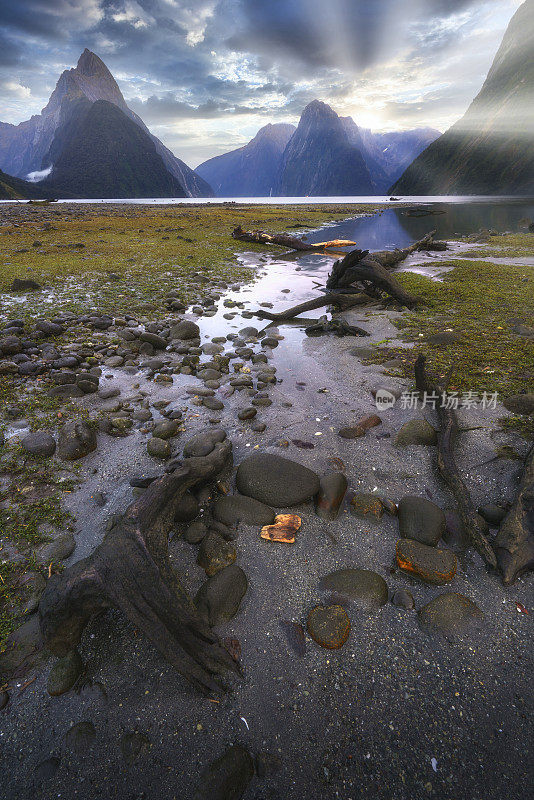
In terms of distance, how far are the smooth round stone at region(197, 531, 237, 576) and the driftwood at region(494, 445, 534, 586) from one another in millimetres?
2433

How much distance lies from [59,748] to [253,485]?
2517 millimetres

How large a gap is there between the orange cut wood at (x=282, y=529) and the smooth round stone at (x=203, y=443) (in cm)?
136

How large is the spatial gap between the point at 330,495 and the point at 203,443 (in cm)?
183

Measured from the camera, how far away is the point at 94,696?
240 centimetres

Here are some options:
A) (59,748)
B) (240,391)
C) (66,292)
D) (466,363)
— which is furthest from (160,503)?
(66,292)

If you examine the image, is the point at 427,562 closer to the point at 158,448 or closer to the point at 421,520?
the point at 421,520

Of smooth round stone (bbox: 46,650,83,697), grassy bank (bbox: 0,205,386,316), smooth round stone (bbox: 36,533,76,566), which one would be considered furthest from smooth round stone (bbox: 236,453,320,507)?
grassy bank (bbox: 0,205,386,316)

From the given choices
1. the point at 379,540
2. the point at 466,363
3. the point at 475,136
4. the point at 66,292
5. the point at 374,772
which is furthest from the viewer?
the point at 475,136

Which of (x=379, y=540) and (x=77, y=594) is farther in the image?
(x=379, y=540)

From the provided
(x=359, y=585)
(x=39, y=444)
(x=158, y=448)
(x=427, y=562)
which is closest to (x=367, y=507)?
(x=427, y=562)

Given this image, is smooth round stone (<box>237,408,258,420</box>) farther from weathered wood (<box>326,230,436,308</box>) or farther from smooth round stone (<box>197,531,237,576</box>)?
weathered wood (<box>326,230,436,308</box>)

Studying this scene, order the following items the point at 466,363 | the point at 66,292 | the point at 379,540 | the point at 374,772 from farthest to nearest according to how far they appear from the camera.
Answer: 1. the point at 66,292
2. the point at 466,363
3. the point at 379,540
4. the point at 374,772

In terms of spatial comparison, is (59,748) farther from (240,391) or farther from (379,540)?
(240,391)

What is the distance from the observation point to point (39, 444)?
469cm
